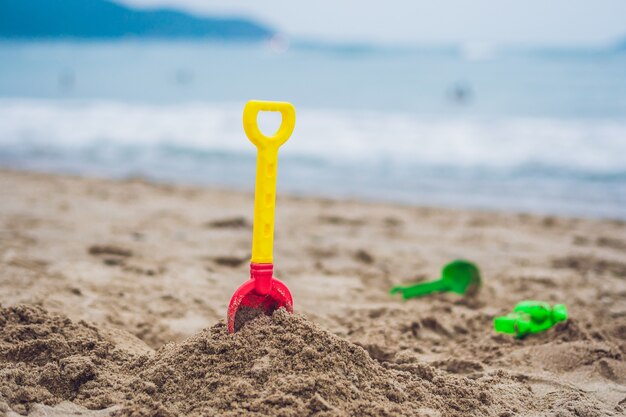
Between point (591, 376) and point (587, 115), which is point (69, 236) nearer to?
point (591, 376)

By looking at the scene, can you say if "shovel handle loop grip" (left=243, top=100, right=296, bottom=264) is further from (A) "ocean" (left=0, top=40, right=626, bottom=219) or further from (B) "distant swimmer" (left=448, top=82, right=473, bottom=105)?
(B) "distant swimmer" (left=448, top=82, right=473, bottom=105)

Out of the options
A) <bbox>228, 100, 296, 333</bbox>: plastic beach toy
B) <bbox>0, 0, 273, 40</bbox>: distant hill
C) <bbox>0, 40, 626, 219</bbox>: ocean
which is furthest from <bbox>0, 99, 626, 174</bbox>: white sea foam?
<bbox>0, 0, 273, 40</bbox>: distant hill

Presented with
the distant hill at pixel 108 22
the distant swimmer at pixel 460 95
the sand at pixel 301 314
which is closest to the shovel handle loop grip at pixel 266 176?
the sand at pixel 301 314

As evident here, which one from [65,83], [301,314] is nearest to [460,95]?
[65,83]

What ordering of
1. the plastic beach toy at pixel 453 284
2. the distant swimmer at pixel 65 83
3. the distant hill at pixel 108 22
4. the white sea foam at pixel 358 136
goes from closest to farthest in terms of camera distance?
the plastic beach toy at pixel 453 284 → the white sea foam at pixel 358 136 → the distant swimmer at pixel 65 83 → the distant hill at pixel 108 22

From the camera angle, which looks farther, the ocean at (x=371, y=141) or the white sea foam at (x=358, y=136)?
the white sea foam at (x=358, y=136)

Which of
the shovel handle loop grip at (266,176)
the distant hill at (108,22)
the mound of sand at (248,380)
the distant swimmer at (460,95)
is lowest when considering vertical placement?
the mound of sand at (248,380)

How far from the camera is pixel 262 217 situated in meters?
1.82

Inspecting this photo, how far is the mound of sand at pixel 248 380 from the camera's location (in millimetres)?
1694

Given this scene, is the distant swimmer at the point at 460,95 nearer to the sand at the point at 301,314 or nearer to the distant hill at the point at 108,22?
the sand at the point at 301,314

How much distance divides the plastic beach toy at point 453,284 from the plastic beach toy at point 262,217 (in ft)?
4.27

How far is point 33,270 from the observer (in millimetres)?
3035

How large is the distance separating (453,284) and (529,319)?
0.59m

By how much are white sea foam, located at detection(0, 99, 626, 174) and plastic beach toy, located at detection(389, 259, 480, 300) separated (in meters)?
4.81
